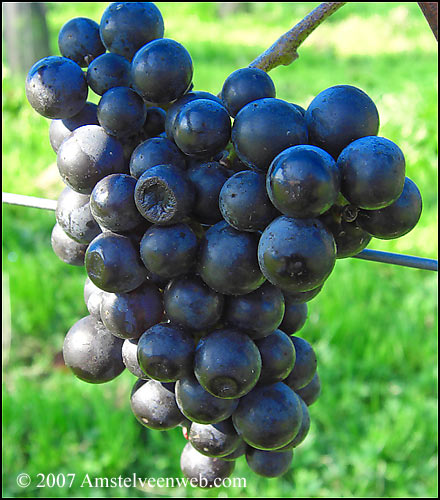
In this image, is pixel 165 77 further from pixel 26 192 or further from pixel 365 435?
pixel 26 192

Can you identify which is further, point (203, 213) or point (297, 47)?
point (297, 47)

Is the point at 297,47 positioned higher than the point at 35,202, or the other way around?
the point at 297,47

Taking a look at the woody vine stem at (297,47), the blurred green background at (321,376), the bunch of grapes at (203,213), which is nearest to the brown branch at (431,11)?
the woody vine stem at (297,47)

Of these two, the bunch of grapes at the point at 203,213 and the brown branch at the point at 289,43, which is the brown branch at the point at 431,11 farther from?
the bunch of grapes at the point at 203,213

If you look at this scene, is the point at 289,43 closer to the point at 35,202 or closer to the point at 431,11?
the point at 431,11

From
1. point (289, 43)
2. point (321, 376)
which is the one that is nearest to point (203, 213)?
point (289, 43)

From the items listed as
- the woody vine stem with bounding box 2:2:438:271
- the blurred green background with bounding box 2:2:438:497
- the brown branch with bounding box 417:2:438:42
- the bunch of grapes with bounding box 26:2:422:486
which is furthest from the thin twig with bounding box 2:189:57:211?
the blurred green background with bounding box 2:2:438:497

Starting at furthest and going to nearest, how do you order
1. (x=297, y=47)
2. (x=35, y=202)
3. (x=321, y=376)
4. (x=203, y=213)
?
(x=321, y=376) < (x=35, y=202) < (x=297, y=47) < (x=203, y=213)
